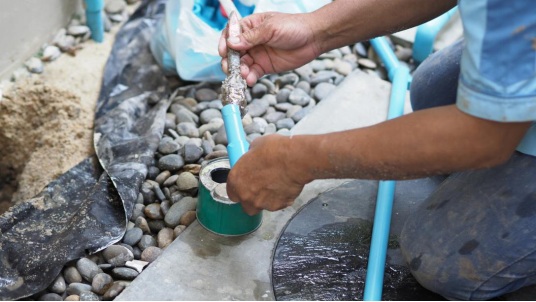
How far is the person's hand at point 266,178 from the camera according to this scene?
133cm

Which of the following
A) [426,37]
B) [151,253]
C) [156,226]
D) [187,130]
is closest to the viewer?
[151,253]

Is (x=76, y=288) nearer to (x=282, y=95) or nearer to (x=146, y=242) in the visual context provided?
(x=146, y=242)

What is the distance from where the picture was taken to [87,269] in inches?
64.0

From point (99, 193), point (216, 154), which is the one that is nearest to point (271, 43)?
point (216, 154)


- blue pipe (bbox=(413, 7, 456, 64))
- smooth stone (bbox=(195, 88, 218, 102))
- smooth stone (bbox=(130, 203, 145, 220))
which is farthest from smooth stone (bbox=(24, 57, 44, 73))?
blue pipe (bbox=(413, 7, 456, 64))

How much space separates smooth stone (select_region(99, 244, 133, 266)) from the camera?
1660 millimetres

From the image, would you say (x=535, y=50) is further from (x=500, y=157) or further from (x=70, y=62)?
(x=70, y=62)

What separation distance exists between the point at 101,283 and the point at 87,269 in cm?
6

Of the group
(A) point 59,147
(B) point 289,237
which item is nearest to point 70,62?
(A) point 59,147

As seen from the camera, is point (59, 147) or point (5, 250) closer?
point (5, 250)

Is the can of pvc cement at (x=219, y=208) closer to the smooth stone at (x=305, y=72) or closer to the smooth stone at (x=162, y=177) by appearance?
the smooth stone at (x=162, y=177)

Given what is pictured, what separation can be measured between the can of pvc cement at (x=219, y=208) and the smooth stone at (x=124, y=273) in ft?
0.76

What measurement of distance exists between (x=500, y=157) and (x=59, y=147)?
1419mm

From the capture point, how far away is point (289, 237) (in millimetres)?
1747
